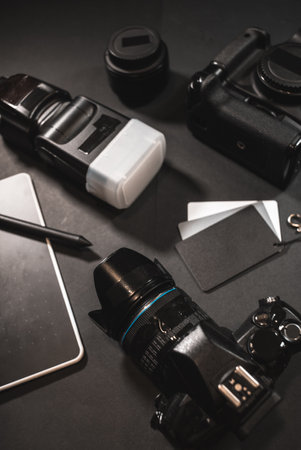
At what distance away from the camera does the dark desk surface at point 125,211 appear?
0.70 meters

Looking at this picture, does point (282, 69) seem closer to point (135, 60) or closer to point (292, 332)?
point (135, 60)

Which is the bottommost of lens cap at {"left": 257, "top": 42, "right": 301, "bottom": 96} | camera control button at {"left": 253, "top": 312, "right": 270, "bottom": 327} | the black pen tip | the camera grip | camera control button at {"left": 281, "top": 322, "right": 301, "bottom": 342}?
the black pen tip

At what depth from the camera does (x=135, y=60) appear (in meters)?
0.87

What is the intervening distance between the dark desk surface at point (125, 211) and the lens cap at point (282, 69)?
0.55ft

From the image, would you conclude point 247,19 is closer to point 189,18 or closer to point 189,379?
point 189,18

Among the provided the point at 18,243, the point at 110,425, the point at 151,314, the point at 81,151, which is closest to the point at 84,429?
the point at 110,425

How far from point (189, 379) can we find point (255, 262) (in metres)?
0.28

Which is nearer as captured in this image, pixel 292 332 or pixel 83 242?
pixel 292 332

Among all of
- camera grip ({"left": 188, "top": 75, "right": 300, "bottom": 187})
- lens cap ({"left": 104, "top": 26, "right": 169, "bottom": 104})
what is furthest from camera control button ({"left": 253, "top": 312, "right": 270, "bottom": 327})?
lens cap ({"left": 104, "top": 26, "right": 169, "bottom": 104})

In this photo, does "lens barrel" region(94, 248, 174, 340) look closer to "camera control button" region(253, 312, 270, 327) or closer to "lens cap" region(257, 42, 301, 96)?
"camera control button" region(253, 312, 270, 327)

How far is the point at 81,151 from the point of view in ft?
2.66

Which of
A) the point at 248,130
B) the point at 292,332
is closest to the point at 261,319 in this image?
the point at 292,332

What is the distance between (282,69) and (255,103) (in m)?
0.07

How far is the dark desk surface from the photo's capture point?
698mm
